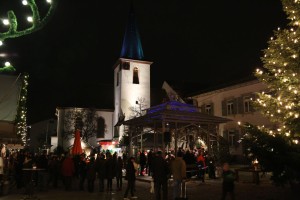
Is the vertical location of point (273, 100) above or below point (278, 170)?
above

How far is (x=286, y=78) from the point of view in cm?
1294

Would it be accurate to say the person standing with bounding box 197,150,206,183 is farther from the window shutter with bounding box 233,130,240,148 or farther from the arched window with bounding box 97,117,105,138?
the arched window with bounding box 97,117,105,138

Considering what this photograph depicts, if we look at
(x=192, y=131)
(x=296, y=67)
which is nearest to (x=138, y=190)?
(x=296, y=67)

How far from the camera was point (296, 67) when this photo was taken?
12.7 meters

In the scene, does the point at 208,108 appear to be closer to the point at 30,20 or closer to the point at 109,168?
the point at 109,168

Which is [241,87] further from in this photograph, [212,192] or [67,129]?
[67,129]

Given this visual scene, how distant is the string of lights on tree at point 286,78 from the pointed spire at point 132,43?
112 ft

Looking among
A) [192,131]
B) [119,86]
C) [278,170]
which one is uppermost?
[119,86]

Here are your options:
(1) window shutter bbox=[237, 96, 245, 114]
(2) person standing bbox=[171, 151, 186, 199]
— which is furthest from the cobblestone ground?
(1) window shutter bbox=[237, 96, 245, 114]

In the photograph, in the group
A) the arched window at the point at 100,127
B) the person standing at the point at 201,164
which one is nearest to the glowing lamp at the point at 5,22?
the person standing at the point at 201,164

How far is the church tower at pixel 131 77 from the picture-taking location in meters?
45.5

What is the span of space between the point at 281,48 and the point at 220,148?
1214 cm

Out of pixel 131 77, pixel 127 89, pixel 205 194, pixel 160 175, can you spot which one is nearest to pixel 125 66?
pixel 131 77

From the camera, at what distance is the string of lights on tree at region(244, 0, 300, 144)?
40.3ft
